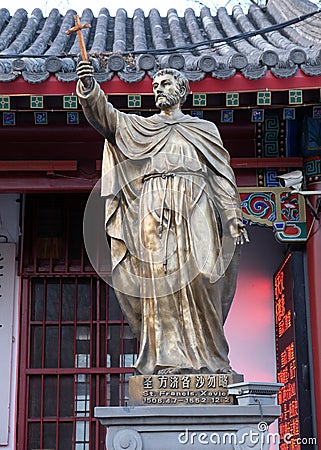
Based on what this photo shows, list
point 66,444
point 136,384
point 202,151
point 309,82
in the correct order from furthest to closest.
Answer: point 66,444, point 309,82, point 202,151, point 136,384

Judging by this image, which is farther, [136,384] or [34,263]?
[34,263]

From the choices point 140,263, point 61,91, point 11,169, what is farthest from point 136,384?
point 11,169

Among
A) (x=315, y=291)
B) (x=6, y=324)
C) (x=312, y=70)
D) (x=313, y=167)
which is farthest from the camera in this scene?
(x=6, y=324)

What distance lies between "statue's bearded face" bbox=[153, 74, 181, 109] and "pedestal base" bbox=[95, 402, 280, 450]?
193cm

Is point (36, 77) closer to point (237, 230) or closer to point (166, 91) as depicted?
point (166, 91)

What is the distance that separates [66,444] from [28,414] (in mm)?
459

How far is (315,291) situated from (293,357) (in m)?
0.65

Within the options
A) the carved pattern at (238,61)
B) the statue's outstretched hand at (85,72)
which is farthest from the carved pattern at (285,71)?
the statue's outstretched hand at (85,72)

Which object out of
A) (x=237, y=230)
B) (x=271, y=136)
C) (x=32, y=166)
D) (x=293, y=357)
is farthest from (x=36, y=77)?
(x=293, y=357)

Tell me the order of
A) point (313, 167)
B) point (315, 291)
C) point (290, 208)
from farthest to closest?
point (290, 208) → point (313, 167) → point (315, 291)

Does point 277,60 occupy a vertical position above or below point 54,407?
above

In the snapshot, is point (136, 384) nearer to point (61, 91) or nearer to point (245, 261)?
point (61, 91)

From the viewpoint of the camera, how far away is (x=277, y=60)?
6.78 meters

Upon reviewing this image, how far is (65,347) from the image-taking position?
8.34 meters
